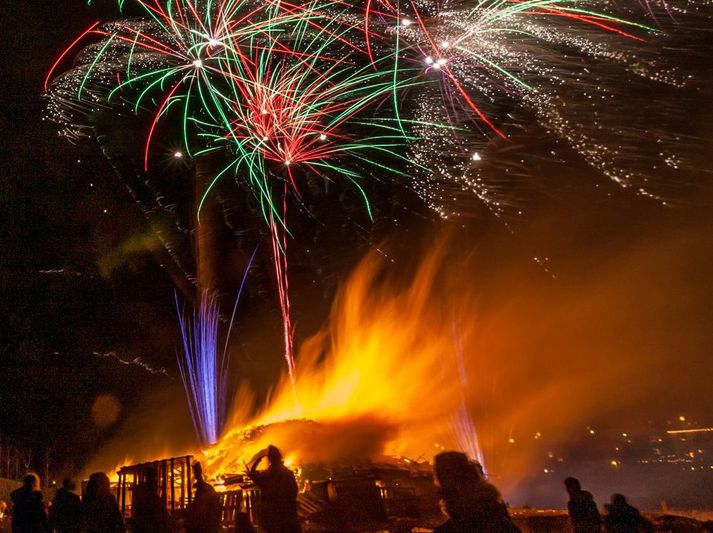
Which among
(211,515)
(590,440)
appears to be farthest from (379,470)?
(590,440)

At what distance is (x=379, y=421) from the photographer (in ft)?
62.8

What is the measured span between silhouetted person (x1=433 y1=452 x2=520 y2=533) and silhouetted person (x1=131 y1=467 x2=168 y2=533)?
7936 mm

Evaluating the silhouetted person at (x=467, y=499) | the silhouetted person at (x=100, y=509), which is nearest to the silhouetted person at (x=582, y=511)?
the silhouetted person at (x=467, y=499)

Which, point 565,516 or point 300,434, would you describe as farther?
point 300,434

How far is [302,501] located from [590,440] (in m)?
55.3

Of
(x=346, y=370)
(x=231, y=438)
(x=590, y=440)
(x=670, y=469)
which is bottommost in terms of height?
(x=670, y=469)

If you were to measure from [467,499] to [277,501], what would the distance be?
3.95 m

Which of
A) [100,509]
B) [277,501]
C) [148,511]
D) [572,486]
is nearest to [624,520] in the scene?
[572,486]

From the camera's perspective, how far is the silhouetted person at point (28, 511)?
247 inches

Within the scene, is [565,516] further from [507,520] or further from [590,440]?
[590,440]

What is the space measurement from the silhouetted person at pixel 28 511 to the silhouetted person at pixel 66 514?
0.40 ft

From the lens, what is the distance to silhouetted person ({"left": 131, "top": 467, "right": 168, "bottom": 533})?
351 inches

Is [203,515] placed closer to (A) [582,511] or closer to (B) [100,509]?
(B) [100,509]

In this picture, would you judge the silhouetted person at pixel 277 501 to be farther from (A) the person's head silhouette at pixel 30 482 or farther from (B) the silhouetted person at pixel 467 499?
(B) the silhouetted person at pixel 467 499
